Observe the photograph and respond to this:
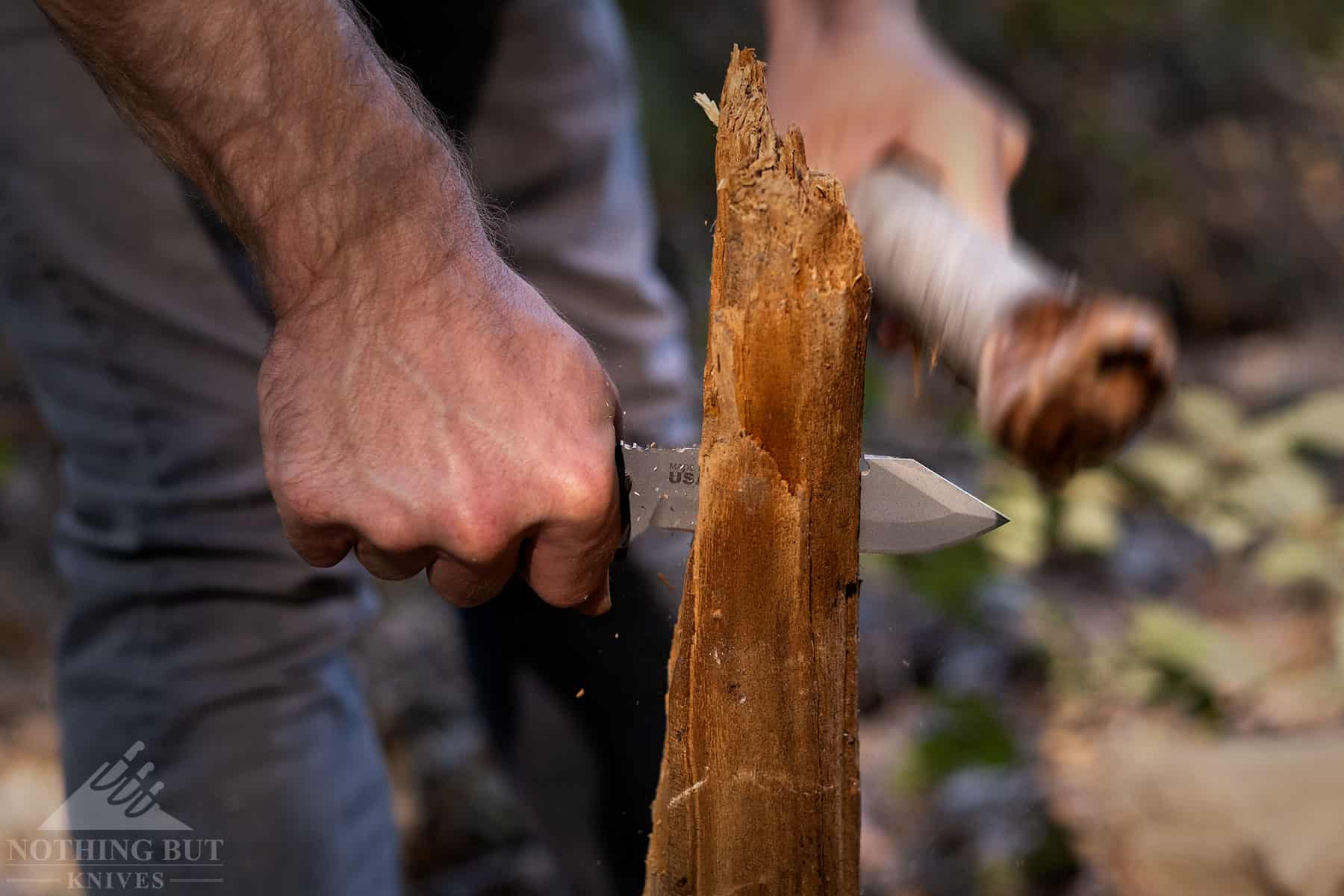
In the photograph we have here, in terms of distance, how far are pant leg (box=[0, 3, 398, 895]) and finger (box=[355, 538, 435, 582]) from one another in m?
0.49

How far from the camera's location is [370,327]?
3.24ft

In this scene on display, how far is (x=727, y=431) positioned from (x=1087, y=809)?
82.4 inches

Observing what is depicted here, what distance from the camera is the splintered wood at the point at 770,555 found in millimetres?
919

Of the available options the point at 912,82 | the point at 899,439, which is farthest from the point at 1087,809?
the point at 912,82

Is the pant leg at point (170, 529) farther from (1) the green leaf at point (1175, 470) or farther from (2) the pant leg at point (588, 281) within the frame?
(1) the green leaf at point (1175, 470)

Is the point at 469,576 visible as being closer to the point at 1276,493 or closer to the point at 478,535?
the point at 478,535

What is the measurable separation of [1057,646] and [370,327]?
266cm

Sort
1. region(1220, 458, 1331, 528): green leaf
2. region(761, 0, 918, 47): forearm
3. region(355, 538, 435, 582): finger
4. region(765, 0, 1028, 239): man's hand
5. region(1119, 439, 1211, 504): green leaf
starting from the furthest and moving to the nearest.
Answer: region(1119, 439, 1211, 504): green leaf
region(1220, 458, 1331, 528): green leaf
region(761, 0, 918, 47): forearm
region(765, 0, 1028, 239): man's hand
region(355, 538, 435, 582): finger

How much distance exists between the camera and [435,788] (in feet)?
9.44

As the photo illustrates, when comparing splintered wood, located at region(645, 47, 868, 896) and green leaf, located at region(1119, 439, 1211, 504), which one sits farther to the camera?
green leaf, located at region(1119, 439, 1211, 504)

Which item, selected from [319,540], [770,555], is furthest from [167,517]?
[770,555]

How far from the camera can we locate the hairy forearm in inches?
37.7

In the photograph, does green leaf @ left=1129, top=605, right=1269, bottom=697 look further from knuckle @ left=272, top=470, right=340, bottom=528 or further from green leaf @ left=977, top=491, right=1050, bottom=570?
knuckle @ left=272, top=470, right=340, bottom=528

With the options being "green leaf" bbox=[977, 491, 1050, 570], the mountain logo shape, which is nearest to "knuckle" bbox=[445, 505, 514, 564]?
the mountain logo shape
